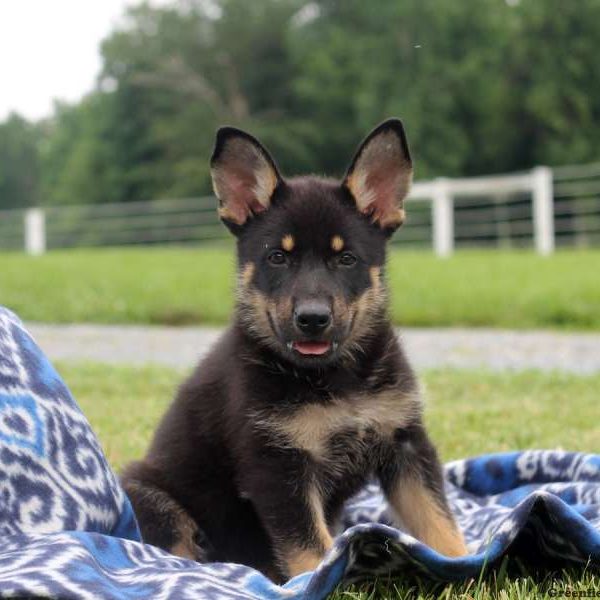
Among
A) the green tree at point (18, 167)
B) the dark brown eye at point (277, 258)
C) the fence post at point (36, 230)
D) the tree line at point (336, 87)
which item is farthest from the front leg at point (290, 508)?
the green tree at point (18, 167)

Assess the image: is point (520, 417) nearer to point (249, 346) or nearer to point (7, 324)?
point (249, 346)

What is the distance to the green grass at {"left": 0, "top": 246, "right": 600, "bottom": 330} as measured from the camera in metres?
12.4

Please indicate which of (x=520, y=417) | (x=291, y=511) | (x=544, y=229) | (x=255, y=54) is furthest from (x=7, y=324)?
(x=255, y=54)

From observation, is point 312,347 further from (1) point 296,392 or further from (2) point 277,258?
(2) point 277,258

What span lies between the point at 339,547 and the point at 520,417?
3.85 meters

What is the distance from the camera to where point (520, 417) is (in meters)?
6.62

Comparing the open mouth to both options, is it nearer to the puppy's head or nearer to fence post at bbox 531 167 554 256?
the puppy's head

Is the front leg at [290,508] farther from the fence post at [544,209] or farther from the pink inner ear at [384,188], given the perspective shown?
the fence post at [544,209]

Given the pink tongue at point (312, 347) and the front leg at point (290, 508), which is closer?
the front leg at point (290, 508)

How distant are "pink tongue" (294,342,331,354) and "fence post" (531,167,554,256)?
21945mm

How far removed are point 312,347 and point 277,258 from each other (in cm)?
37

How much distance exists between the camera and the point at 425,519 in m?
3.83

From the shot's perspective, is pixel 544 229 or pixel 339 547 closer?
pixel 339 547

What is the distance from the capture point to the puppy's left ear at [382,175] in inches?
157
